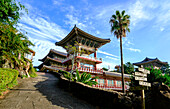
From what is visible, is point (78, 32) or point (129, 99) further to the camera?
point (78, 32)

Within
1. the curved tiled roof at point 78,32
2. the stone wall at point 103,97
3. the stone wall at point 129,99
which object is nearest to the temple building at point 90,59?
the curved tiled roof at point 78,32

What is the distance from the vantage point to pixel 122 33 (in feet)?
54.9

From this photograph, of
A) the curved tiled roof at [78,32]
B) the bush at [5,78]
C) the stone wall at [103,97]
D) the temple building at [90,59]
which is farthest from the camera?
the curved tiled roof at [78,32]

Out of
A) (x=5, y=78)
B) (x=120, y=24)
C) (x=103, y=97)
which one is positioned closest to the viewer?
(x=103, y=97)

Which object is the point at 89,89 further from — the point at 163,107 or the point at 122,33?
the point at 122,33

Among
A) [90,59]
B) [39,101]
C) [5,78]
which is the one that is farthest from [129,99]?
[90,59]

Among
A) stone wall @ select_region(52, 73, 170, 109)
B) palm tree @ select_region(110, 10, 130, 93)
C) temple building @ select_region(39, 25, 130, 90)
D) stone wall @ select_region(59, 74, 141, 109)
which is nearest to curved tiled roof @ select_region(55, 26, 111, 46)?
temple building @ select_region(39, 25, 130, 90)

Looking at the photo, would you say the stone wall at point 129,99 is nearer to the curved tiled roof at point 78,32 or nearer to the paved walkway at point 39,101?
the paved walkway at point 39,101

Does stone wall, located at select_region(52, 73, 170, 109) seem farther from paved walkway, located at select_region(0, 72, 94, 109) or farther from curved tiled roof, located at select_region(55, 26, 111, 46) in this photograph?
curved tiled roof, located at select_region(55, 26, 111, 46)

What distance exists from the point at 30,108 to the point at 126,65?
43.6 metres

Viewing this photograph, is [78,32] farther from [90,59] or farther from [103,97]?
[103,97]

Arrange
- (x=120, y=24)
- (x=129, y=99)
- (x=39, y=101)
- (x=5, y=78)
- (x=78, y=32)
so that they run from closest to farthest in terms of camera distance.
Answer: (x=129, y=99) → (x=39, y=101) → (x=5, y=78) → (x=120, y=24) → (x=78, y=32)

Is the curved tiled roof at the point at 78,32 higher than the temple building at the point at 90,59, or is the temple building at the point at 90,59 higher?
the curved tiled roof at the point at 78,32

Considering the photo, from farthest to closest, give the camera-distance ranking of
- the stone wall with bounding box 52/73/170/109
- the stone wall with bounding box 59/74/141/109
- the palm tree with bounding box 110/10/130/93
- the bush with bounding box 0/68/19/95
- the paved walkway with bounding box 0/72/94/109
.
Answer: the palm tree with bounding box 110/10/130/93
the bush with bounding box 0/68/19/95
the paved walkway with bounding box 0/72/94/109
the stone wall with bounding box 59/74/141/109
the stone wall with bounding box 52/73/170/109
